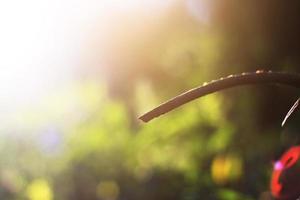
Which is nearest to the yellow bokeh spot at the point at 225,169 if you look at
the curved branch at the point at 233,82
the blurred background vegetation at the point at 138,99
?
the blurred background vegetation at the point at 138,99

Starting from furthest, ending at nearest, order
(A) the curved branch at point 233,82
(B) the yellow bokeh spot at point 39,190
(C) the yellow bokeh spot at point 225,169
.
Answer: (B) the yellow bokeh spot at point 39,190 → (C) the yellow bokeh spot at point 225,169 → (A) the curved branch at point 233,82

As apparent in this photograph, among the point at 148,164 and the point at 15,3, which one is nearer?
the point at 148,164

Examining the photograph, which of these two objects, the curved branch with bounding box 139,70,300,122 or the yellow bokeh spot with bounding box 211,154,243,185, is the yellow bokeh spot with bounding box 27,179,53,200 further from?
the curved branch with bounding box 139,70,300,122

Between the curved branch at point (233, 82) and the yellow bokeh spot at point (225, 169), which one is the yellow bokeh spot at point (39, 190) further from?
the curved branch at point (233, 82)

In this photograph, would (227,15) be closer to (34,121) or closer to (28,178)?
→ (34,121)

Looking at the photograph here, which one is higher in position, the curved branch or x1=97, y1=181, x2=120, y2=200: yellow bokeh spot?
the curved branch

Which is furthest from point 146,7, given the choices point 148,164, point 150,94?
point 148,164

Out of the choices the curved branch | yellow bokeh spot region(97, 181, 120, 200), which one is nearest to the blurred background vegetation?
yellow bokeh spot region(97, 181, 120, 200)

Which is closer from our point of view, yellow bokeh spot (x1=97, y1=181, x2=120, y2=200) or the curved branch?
the curved branch

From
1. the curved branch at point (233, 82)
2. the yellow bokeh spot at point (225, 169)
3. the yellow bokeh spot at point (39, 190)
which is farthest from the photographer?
the yellow bokeh spot at point (39, 190)
